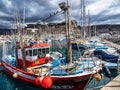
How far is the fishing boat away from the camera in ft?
55.0

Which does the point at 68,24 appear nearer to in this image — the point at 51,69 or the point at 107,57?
the point at 51,69

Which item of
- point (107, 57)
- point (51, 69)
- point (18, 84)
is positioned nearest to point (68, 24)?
point (51, 69)

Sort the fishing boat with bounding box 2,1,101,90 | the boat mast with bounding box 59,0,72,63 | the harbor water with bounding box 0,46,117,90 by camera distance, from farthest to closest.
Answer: the harbor water with bounding box 0,46,117,90 < the boat mast with bounding box 59,0,72,63 < the fishing boat with bounding box 2,1,101,90

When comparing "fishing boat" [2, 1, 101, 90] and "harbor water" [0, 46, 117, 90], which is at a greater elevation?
"fishing boat" [2, 1, 101, 90]

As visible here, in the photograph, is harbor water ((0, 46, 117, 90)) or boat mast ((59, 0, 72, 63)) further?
harbor water ((0, 46, 117, 90))

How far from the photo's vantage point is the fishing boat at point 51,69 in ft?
55.0

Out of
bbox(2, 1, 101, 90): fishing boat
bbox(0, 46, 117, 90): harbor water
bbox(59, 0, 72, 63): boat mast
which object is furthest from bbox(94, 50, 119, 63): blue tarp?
bbox(59, 0, 72, 63): boat mast

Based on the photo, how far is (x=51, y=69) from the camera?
728 inches

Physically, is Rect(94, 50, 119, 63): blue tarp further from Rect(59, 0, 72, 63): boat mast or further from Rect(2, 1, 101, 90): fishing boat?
Rect(59, 0, 72, 63): boat mast

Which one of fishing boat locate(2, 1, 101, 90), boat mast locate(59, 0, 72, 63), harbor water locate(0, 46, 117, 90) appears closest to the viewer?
fishing boat locate(2, 1, 101, 90)

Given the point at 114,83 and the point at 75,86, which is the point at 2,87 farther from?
the point at 114,83

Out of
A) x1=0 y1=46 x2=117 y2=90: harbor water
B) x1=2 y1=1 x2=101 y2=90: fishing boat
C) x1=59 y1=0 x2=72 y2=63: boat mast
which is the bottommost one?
x1=0 y1=46 x2=117 y2=90: harbor water

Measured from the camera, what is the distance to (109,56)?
95.6ft

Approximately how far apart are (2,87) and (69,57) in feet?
27.5
